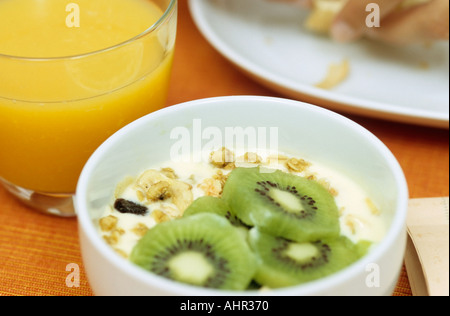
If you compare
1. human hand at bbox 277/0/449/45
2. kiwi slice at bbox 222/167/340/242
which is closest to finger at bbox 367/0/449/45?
human hand at bbox 277/0/449/45

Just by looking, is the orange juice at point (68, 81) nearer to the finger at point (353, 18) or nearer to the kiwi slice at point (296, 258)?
the kiwi slice at point (296, 258)

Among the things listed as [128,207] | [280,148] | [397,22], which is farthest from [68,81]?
[397,22]

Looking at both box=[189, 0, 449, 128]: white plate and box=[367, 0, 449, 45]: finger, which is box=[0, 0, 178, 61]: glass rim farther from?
box=[367, 0, 449, 45]: finger

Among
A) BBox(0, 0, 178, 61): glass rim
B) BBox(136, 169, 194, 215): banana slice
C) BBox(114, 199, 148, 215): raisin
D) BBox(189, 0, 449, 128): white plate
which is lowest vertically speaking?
BBox(189, 0, 449, 128): white plate

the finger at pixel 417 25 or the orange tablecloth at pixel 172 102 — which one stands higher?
the finger at pixel 417 25

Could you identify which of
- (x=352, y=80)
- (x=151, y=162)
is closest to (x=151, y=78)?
(x=151, y=162)

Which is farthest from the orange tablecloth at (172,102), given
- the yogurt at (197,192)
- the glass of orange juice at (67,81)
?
the yogurt at (197,192)
